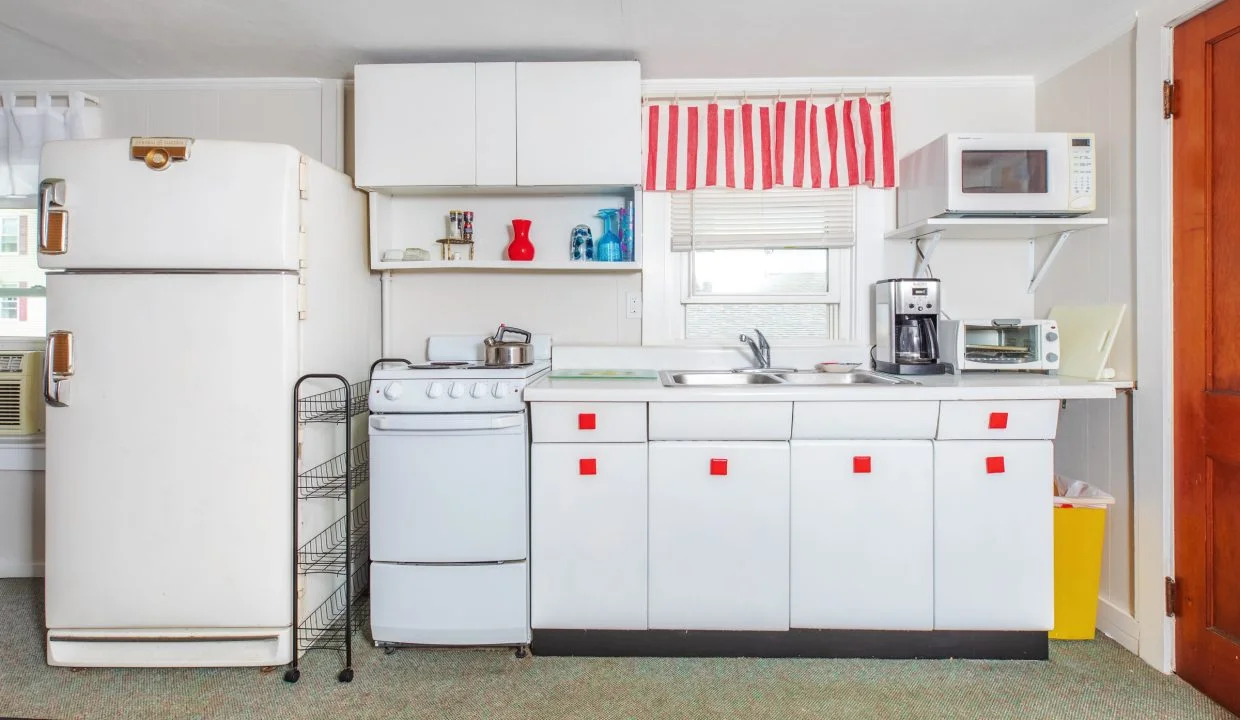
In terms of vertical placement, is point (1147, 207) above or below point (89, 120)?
below

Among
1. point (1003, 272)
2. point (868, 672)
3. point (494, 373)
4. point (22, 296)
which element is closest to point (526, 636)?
point (494, 373)

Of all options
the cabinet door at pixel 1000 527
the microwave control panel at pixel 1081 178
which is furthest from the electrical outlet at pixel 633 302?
the microwave control panel at pixel 1081 178

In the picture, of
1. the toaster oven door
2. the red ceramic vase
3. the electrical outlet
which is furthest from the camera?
the electrical outlet

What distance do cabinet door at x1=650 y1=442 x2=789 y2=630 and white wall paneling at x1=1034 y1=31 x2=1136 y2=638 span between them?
1268 millimetres

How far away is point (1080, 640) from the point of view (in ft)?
7.75

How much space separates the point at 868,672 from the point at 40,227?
3.06m

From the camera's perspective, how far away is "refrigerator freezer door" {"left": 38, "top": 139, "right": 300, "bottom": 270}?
2076mm

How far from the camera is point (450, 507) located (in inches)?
86.4

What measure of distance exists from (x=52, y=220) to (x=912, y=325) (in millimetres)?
3107

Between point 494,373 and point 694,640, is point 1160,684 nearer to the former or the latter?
point 694,640

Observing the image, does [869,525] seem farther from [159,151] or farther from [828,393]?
[159,151]

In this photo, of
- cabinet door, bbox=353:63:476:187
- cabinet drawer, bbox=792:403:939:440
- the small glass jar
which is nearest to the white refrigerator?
cabinet door, bbox=353:63:476:187

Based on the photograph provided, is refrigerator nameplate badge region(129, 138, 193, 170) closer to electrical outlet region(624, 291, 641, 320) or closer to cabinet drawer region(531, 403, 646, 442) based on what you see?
cabinet drawer region(531, 403, 646, 442)

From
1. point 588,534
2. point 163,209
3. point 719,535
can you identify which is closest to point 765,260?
point 719,535
